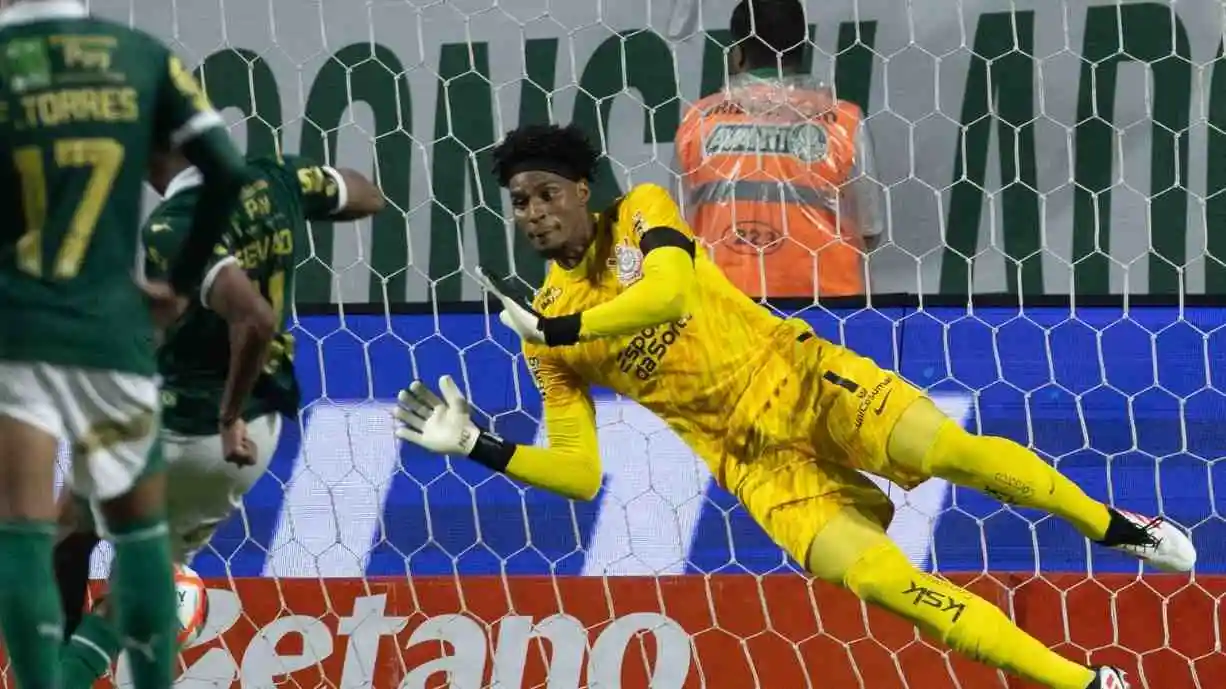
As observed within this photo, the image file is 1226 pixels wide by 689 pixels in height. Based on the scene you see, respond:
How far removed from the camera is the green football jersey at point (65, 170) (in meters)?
2.34

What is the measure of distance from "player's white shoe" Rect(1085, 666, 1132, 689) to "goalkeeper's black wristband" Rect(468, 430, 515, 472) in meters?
1.10

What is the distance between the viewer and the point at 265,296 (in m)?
3.18

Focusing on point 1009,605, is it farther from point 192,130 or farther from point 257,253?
point 192,130

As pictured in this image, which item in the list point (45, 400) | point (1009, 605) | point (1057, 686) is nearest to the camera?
point (45, 400)

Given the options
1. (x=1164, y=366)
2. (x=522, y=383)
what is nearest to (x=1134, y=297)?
(x=1164, y=366)

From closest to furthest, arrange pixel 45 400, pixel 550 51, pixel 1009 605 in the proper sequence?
pixel 45 400 < pixel 1009 605 < pixel 550 51

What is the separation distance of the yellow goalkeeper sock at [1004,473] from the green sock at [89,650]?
1.41 metres

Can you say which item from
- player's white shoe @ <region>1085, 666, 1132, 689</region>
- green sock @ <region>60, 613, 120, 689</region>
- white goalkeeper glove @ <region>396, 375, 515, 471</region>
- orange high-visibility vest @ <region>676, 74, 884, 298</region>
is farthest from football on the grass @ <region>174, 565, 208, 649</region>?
player's white shoe @ <region>1085, 666, 1132, 689</region>

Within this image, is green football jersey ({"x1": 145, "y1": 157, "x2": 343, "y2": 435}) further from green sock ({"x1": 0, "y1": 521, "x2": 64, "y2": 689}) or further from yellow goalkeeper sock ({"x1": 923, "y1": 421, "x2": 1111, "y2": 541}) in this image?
yellow goalkeeper sock ({"x1": 923, "y1": 421, "x2": 1111, "y2": 541})

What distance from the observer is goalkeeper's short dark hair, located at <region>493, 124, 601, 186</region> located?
355 centimetres

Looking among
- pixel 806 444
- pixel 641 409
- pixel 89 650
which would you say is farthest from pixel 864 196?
pixel 89 650

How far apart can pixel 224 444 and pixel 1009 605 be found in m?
1.61

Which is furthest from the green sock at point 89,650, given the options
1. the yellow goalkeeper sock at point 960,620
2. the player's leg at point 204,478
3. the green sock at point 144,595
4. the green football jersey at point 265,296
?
the yellow goalkeeper sock at point 960,620

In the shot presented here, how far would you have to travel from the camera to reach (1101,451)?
3922 millimetres
